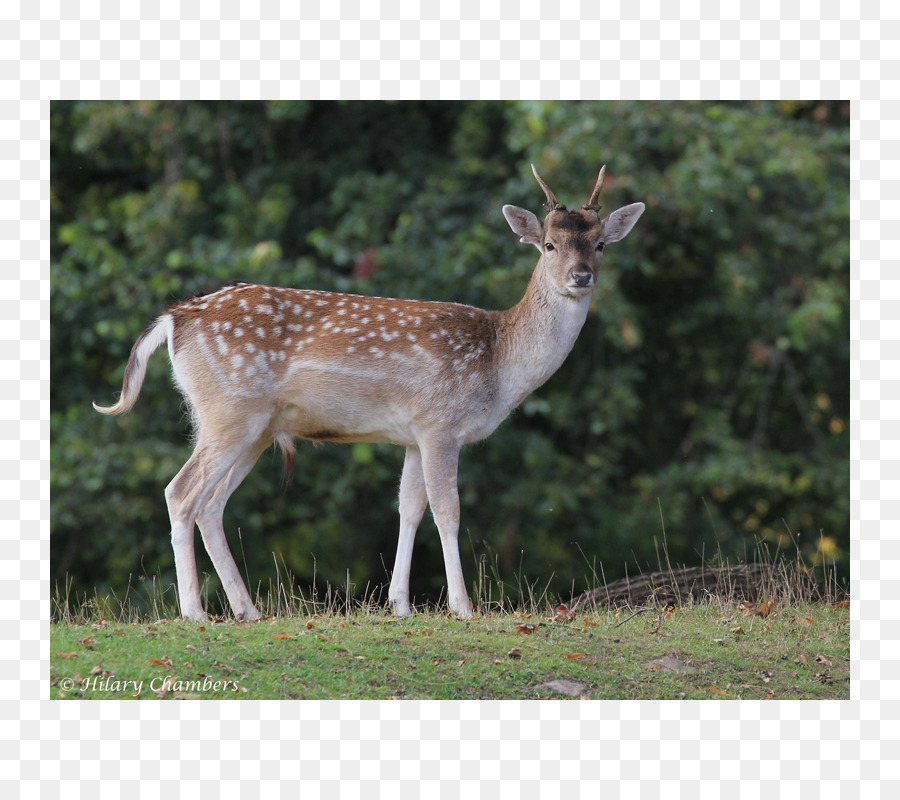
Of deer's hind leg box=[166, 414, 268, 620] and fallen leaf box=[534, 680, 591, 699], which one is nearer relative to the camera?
fallen leaf box=[534, 680, 591, 699]

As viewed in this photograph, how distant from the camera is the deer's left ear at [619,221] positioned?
8.27m

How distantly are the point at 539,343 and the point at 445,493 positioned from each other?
123 cm

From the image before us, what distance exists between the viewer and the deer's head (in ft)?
25.8

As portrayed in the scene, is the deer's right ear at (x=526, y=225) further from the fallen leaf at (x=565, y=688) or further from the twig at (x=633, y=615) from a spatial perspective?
the fallen leaf at (x=565, y=688)

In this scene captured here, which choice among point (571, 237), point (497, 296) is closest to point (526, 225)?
point (571, 237)

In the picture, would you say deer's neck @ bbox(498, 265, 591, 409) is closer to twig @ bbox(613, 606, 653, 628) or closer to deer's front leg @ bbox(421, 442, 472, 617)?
deer's front leg @ bbox(421, 442, 472, 617)

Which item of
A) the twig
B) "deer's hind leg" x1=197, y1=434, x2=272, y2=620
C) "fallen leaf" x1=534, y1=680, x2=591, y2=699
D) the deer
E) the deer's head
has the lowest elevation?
"fallen leaf" x1=534, y1=680, x2=591, y2=699

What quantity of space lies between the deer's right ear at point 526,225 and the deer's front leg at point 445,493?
1.57 metres

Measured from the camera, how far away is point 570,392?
555 inches

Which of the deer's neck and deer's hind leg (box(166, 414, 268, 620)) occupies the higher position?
the deer's neck

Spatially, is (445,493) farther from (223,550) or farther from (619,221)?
(619,221)

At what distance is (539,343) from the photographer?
8.17 metres

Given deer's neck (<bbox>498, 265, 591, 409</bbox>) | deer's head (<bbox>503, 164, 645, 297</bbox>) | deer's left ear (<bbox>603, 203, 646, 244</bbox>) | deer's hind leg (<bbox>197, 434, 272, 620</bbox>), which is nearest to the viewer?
deer's hind leg (<bbox>197, 434, 272, 620</bbox>)

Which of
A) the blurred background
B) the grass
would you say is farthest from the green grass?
the blurred background
